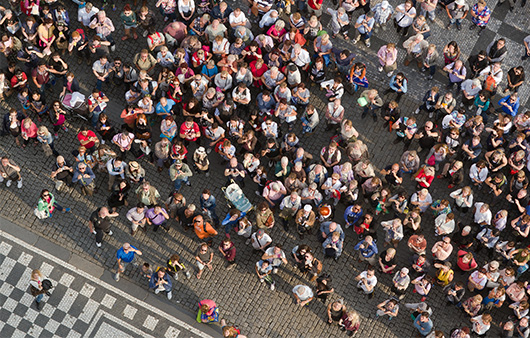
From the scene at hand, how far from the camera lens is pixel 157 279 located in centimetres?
2247

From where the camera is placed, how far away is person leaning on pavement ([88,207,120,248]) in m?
22.6

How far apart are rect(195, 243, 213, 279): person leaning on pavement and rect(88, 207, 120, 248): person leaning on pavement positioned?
2.74 metres

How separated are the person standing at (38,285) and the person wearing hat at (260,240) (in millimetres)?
5966

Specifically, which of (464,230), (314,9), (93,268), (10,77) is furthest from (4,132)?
(464,230)

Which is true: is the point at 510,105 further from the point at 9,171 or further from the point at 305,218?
the point at 9,171

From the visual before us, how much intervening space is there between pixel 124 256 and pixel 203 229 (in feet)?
7.95

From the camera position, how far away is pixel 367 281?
22.6 metres

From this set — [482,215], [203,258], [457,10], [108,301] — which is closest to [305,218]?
Answer: [203,258]

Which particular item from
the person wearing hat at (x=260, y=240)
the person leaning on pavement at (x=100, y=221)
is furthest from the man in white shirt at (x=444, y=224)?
the person leaning on pavement at (x=100, y=221)

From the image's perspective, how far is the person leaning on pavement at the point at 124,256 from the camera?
2242cm

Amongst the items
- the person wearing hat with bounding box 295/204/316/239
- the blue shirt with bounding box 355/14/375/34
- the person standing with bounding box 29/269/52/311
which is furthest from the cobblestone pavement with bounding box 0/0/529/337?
the blue shirt with bounding box 355/14/375/34

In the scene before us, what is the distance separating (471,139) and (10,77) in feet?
47.9

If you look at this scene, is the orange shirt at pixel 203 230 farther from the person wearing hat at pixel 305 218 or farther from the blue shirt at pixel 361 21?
→ the blue shirt at pixel 361 21

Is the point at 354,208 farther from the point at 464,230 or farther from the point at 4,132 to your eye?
the point at 4,132
